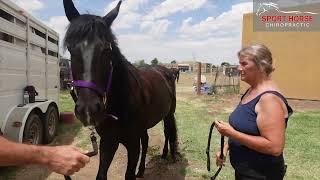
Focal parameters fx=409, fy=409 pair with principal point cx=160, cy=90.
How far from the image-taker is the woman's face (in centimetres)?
283

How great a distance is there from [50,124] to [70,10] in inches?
179

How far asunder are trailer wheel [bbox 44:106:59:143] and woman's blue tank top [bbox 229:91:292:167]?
16.7 feet

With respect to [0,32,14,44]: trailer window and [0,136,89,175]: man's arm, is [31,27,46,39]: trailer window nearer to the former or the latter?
[0,32,14,44]: trailer window

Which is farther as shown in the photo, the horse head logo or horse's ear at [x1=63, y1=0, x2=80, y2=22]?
the horse head logo

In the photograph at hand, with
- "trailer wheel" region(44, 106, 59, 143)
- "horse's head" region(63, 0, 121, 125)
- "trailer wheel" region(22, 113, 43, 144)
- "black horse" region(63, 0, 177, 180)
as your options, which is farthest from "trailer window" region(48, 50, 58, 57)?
"horse's head" region(63, 0, 121, 125)

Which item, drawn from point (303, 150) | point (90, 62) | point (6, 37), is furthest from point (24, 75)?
point (303, 150)

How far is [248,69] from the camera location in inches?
112

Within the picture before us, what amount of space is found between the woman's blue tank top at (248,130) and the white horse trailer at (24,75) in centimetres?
367

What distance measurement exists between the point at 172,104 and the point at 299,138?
3.12 m

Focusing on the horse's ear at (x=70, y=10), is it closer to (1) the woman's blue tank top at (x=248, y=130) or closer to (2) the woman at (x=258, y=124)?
(2) the woman at (x=258, y=124)

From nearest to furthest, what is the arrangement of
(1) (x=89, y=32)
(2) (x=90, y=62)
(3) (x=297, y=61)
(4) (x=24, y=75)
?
(2) (x=90, y=62) < (1) (x=89, y=32) < (4) (x=24, y=75) < (3) (x=297, y=61)

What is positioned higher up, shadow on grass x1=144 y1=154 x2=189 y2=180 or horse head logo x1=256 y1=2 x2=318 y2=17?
horse head logo x1=256 y1=2 x2=318 y2=17

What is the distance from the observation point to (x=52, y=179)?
18.6 feet

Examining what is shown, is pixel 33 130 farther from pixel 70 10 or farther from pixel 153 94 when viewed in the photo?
pixel 70 10
